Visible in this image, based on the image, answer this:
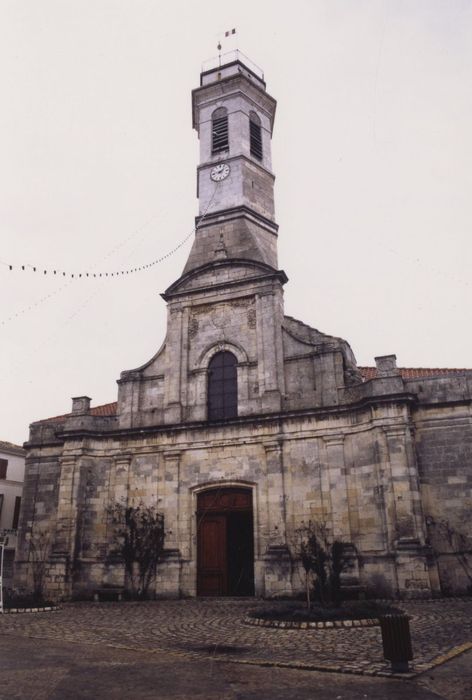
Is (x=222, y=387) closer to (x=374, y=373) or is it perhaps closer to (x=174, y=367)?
(x=174, y=367)

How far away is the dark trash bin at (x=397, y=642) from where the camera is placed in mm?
7496

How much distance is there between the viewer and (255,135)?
27422mm

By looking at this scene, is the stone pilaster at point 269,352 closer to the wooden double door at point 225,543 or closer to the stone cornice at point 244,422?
the stone cornice at point 244,422

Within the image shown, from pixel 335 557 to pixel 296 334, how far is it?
858 cm

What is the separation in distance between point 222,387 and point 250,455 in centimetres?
296

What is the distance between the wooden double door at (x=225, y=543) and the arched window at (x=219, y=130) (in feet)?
52.6

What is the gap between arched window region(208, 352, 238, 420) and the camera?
68.6 feet

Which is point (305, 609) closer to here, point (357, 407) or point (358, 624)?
point (358, 624)

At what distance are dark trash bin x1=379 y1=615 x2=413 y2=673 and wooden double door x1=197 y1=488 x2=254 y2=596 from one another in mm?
11665

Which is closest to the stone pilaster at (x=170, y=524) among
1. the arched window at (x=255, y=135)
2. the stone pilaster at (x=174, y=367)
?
the stone pilaster at (x=174, y=367)

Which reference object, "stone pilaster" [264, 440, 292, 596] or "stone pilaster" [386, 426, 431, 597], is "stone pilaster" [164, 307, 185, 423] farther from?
"stone pilaster" [386, 426, 431, 597]

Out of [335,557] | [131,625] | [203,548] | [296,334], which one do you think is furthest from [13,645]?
[296,334]

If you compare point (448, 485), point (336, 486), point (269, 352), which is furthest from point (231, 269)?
point (448, 485)

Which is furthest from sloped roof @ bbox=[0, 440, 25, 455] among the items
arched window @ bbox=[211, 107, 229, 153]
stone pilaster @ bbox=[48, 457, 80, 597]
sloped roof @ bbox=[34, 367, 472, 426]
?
arched window @ bbox=[211, 107, 229, 153]
